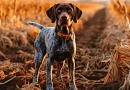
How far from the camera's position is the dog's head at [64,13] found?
499 cm

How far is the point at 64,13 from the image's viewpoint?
5.02 meters

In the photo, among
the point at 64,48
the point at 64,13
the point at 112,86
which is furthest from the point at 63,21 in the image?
the point at 112,86

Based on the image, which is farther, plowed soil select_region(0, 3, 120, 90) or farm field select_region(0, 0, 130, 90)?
plowed soil select_region(0, 3, 120, 90)

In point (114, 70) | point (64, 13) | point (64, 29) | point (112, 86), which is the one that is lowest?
point (112, 86)

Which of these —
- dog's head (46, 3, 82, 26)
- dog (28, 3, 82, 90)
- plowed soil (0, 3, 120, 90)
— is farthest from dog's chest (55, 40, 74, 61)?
plowed soil (0, 3, 120, 90)

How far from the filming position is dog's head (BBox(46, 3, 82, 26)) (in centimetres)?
499

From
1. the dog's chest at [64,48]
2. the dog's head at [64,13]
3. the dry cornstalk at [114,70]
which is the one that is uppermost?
the dog's head at [64,13]

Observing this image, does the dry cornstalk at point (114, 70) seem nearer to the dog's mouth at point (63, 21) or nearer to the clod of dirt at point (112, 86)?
the clod of dirt at point (112, 86)

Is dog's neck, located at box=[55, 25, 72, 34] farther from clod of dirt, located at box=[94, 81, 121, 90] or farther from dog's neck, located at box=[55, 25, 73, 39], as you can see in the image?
clod of dirt, located at box=[94, 81, 121, 90]

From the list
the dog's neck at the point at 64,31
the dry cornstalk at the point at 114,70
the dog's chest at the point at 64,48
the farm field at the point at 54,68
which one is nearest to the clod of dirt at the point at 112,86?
the farm field at the point at 54,68

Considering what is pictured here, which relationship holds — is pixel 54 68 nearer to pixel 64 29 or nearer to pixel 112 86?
pixel 64 29

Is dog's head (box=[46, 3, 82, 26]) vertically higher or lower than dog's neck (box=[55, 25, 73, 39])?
higher

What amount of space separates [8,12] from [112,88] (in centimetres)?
716

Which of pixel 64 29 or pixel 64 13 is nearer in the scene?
pixel 64 13
